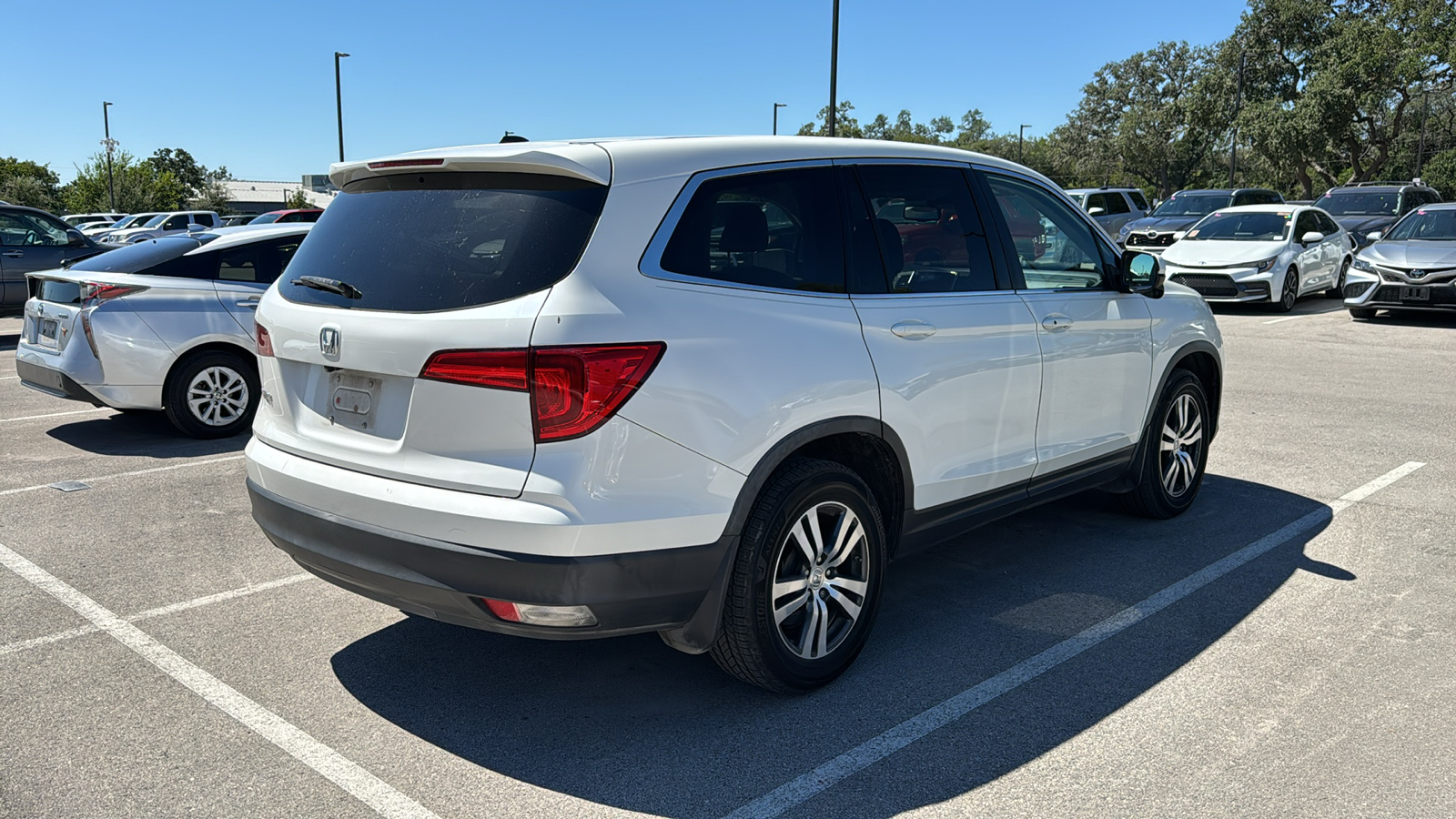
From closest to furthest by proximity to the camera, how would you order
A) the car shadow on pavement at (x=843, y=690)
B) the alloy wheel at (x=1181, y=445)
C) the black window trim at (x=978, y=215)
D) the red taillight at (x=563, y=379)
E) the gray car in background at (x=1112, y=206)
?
the red taillight at (x=563, y=379)
the car shadow on pavement at (x=843, y=690)
the black window trim at (x=978, y=215)
the alloy wheel at (x=1181, y=445)
the gray car in background at (x=1112, y=206)

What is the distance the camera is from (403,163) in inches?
143

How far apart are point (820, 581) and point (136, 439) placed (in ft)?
20.4

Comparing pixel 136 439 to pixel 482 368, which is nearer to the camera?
pixel 482 368

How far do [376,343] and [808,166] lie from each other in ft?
5.16

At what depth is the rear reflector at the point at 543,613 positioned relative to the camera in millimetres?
3094

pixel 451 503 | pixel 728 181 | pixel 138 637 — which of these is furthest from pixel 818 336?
pixel 138 637

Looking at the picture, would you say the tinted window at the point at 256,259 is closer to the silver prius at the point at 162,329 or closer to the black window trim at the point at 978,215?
the silver prius at the point at 162,329

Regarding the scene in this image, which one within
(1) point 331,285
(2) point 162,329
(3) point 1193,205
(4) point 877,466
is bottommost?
(4) point 877,466

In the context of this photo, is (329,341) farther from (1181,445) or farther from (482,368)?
(1181,445)

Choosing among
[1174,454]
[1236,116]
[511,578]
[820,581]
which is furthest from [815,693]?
[1236,116]

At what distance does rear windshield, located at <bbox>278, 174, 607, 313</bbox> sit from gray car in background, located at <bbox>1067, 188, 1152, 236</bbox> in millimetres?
24417

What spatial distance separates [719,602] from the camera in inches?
132

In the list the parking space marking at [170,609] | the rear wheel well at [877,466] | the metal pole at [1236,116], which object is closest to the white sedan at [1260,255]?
the rear wheel well at [877,466]

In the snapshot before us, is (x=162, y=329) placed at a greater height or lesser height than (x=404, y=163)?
lesser
